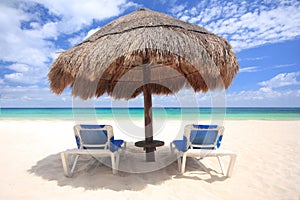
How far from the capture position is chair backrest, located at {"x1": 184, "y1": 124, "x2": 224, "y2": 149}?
2893mm

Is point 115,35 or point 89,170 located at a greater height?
point 115,35

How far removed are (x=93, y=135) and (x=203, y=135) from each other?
1.65m

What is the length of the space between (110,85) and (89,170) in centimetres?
233

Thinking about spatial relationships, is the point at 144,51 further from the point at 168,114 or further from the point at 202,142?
the point at 168,114

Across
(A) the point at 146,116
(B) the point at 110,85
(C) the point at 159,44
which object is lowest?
(A) the point at 146,116

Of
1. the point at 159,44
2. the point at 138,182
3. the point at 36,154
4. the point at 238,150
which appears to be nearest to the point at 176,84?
the point at 238,150

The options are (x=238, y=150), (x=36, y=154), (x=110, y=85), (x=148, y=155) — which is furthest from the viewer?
(x=110, y=85)

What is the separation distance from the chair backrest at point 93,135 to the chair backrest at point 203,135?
117 cm

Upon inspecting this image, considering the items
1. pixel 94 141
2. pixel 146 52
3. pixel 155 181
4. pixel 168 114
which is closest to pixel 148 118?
pixel 94 141

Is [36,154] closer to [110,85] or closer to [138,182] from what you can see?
[110,85]

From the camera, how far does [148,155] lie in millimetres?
Answer: 3480

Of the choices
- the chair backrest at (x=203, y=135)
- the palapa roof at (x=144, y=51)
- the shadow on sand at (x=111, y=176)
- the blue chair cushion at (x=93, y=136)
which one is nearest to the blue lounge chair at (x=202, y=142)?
the chair backrest at (x=203, y=135)

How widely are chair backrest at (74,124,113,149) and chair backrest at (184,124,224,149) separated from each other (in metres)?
1.17

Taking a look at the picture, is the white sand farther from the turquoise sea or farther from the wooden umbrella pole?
the turquoise sea
